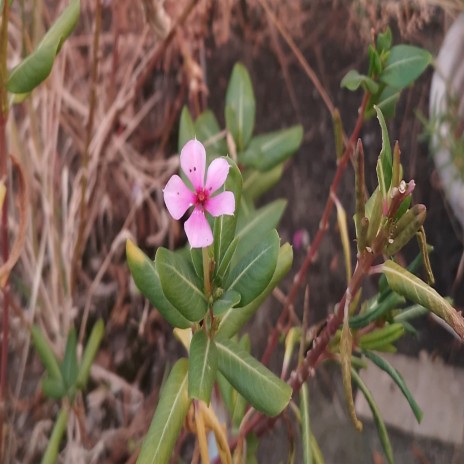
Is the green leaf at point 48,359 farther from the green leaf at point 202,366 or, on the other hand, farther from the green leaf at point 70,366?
the green leaf at point 202,366

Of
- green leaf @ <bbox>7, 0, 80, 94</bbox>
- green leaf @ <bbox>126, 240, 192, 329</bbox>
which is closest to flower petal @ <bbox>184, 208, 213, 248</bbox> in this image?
green leaf @ <bbox>126, 240, 192, 329</bbox>

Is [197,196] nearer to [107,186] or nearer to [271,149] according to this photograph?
[271,149]

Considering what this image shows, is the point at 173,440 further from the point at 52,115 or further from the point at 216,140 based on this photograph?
the point at 52,115

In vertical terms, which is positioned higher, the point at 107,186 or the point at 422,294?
the point at 422,294

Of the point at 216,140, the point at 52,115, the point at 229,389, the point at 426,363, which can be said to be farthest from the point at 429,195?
the point at 52,115

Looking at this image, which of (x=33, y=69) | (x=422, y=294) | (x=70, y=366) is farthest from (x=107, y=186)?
(x=422, y=294)

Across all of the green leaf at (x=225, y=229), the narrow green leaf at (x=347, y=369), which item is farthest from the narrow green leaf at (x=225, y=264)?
the narrow green leaf at (x=347, y=369)
